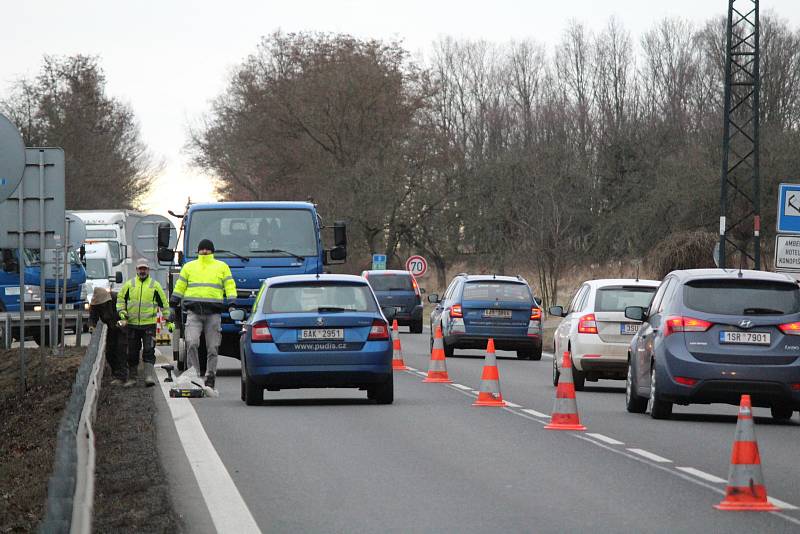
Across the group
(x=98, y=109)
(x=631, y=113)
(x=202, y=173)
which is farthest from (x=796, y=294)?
(x=98, y=109)

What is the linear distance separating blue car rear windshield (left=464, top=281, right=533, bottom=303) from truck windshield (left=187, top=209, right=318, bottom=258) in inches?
242

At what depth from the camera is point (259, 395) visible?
61.3 feet

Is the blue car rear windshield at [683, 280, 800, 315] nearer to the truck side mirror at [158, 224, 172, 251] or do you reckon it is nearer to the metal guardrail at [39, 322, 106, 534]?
the metal guardrail at [39, 322, 106, 534]

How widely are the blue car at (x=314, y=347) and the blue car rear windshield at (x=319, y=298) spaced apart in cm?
1

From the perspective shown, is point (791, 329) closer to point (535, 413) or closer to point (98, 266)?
point (535, 413)

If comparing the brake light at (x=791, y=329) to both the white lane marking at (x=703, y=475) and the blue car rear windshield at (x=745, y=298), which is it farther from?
the white lane marking at (x=703, y=475)

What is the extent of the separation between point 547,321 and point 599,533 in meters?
44.9

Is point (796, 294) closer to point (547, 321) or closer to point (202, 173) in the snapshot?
point (547, 321)

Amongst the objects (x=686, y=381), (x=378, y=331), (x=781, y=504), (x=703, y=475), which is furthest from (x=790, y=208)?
(x=781, y=504)

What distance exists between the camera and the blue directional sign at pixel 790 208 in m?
25.8

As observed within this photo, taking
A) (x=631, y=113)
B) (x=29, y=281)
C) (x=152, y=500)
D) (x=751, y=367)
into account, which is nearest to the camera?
(x=152, y=500)

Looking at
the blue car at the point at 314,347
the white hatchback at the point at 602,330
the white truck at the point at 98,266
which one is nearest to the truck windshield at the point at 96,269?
the white truck at the point at 98,266

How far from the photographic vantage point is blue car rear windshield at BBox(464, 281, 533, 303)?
3134cm

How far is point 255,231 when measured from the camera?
84.5ft
